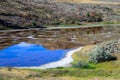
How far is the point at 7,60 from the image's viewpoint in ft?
138

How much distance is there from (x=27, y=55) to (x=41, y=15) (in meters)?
57.5

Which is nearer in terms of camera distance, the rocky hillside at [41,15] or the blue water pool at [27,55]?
the blue water pool at [27,55]

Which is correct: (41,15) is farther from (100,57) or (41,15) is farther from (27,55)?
(100,57)

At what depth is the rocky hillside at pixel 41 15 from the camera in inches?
3521

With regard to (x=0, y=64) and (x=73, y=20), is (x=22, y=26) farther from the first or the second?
(x=0, y=64)

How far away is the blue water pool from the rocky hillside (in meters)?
28.8

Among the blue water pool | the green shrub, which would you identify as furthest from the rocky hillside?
the green shrub

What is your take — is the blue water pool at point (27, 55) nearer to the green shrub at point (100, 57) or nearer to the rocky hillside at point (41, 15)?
the green shrub at point (100, 57)

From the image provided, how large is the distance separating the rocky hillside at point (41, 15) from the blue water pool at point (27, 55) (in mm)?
28843

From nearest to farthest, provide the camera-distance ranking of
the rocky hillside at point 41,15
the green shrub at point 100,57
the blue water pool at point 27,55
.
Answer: the green shrub at point 100,57, the blue water pool at point 27,55, the rocky hillside at point 41,15

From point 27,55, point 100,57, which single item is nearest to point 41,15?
point 27,55

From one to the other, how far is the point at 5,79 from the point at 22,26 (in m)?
61.2

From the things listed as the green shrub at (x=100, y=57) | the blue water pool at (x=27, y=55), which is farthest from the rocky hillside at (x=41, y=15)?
the green shrub at (x=100, y=57)

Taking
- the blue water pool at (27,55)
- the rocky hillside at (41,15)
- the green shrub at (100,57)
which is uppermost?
the green shrub at (100,57)
